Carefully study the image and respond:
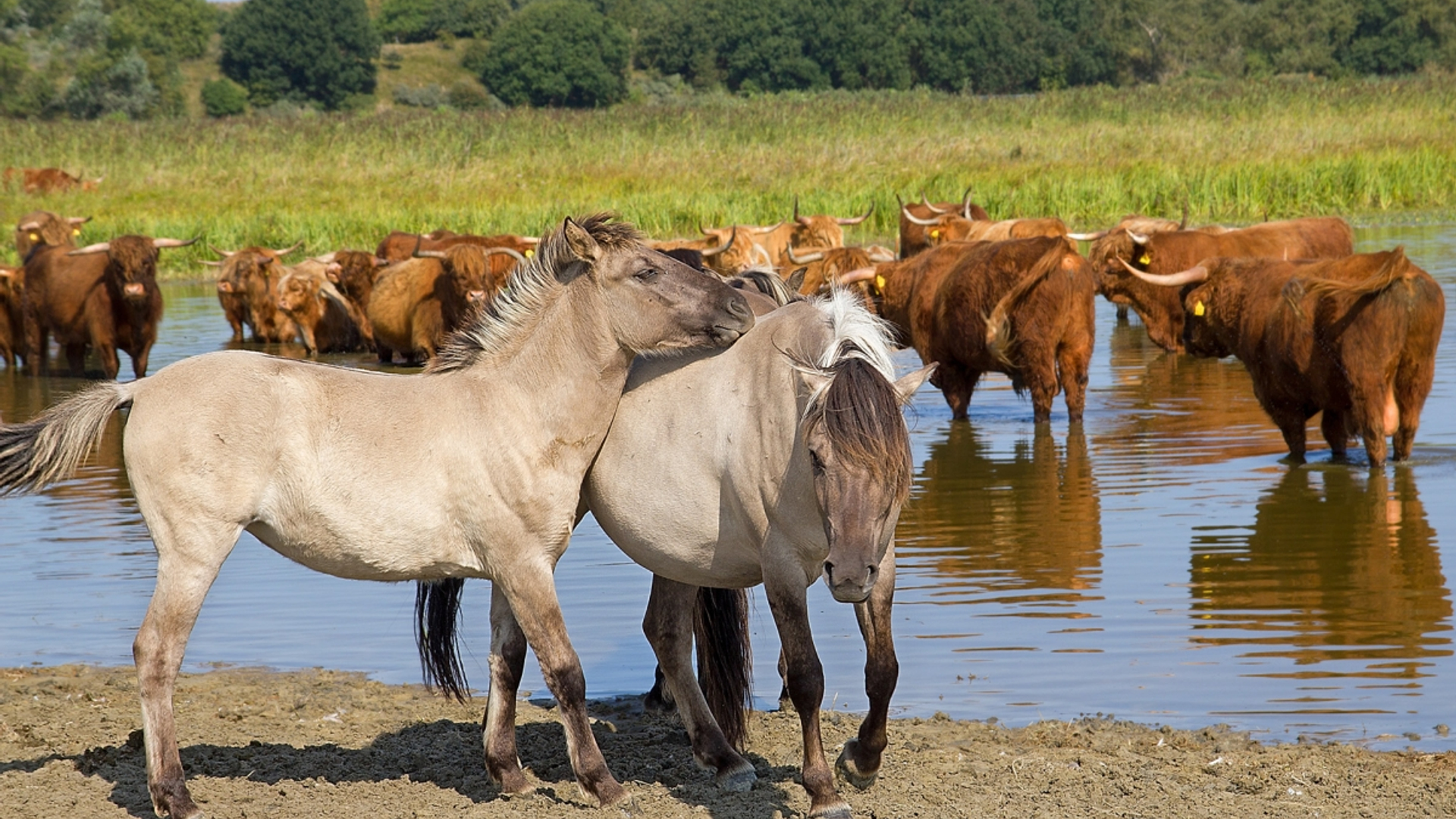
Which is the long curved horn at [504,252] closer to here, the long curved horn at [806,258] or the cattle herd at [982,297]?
the cattle herd at [982,297]

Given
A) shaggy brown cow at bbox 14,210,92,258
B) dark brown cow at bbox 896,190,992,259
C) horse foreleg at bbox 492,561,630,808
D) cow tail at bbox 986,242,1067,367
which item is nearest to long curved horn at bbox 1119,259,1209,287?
cow tail at bbox 986,242,1067,367

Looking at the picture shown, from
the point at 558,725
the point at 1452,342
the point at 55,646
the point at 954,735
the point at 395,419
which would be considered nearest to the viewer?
the point at 395,419

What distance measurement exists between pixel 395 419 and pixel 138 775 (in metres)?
1.47

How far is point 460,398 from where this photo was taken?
5035 mm

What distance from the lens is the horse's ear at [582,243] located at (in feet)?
16.6

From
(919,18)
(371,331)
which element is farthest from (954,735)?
(919,18)

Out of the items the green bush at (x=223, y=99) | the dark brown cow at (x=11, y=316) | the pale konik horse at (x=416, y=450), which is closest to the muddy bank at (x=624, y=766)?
the pale konik horse at (x=416, y=450)

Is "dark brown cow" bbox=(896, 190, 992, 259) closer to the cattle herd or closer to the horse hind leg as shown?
the cattle herd

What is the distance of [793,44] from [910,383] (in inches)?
3362

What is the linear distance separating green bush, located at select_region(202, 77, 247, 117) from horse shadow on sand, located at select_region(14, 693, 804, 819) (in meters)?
82.9

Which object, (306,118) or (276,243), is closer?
(276,243)

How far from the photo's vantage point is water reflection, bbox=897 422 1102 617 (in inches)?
298

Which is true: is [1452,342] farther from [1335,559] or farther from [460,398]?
[460,398]

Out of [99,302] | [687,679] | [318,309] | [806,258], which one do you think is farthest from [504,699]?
[318,309]
